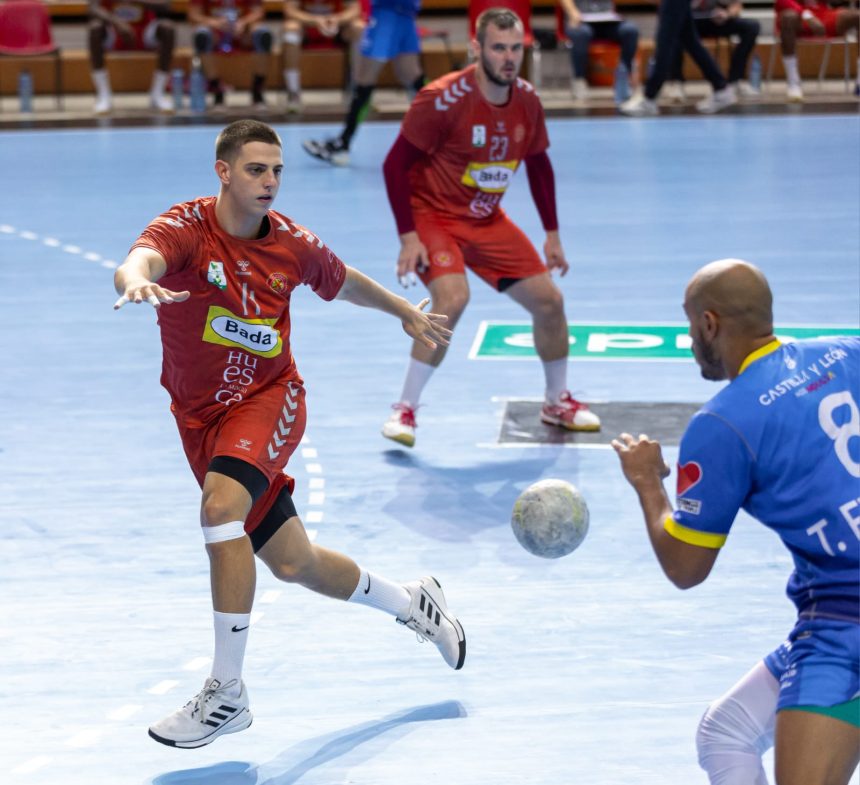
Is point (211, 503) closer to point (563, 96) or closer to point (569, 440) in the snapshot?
point (569, 440)

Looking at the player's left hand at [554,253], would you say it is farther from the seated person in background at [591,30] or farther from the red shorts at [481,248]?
the seated person in background at [591,30]

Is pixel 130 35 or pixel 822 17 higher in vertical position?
pixel 822 17

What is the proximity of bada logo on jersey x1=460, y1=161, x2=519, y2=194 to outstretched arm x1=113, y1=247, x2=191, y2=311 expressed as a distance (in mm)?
3179

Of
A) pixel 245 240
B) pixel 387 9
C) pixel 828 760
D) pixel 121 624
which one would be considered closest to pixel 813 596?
pixel 828 760

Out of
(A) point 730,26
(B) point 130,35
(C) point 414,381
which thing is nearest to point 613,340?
(C) point 414,381

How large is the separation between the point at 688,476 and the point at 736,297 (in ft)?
1.37

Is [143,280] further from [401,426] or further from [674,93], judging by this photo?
[674,93]

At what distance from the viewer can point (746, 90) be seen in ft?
65.4

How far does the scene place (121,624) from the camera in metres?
5.42

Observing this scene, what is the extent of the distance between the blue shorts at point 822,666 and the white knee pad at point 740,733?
0.30 ft

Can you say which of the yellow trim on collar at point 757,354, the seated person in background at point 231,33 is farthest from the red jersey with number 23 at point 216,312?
the seated person in background at point 231,33

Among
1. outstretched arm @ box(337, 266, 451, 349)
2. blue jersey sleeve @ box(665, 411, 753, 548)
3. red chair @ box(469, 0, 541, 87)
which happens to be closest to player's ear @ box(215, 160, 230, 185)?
outstretched arm @ box(337, 266, 451, 349)

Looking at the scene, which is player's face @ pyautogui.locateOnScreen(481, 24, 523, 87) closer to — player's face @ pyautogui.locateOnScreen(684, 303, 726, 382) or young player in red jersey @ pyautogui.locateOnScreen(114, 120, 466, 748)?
young player in red jersey @ pyautogui.locateOnScreen(114, 120, 466, 748)

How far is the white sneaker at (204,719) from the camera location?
4371 mm
